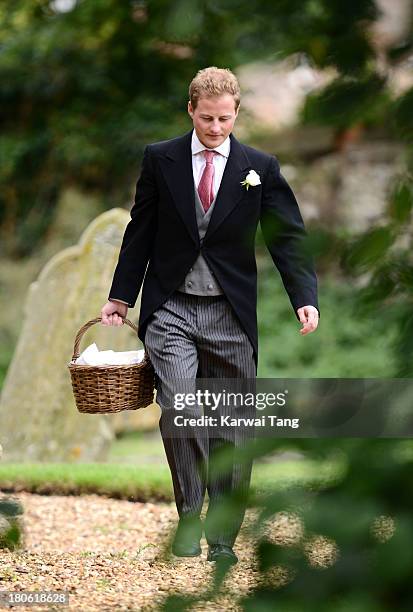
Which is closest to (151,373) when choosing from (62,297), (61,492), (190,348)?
(190,348)

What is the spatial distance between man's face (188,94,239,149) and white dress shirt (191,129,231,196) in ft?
0.17

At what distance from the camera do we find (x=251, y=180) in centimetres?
366

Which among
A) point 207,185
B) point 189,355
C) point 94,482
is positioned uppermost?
point 207,185

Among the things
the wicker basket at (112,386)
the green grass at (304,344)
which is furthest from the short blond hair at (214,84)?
the green grass at (304,344)

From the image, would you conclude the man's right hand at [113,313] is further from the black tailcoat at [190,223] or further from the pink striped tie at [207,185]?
the pink striped tie at [207,185]

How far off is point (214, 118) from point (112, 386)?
98cm

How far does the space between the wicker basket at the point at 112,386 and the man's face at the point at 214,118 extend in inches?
31.5

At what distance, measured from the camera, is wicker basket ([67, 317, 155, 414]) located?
3846 millimetres

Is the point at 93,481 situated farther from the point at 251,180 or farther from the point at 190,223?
the point at 251,180

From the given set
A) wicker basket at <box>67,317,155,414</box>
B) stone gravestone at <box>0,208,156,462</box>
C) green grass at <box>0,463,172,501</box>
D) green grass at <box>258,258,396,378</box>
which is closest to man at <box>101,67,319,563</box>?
→ wicker basket at <box>67,317,155,414</box>

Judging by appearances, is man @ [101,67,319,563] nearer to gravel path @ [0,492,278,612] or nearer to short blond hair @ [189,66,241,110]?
short blond hair @ [189,66,241,110]

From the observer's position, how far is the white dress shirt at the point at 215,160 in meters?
3.73

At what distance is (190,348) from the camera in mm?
3748

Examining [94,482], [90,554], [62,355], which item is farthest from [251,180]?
[62,355]
